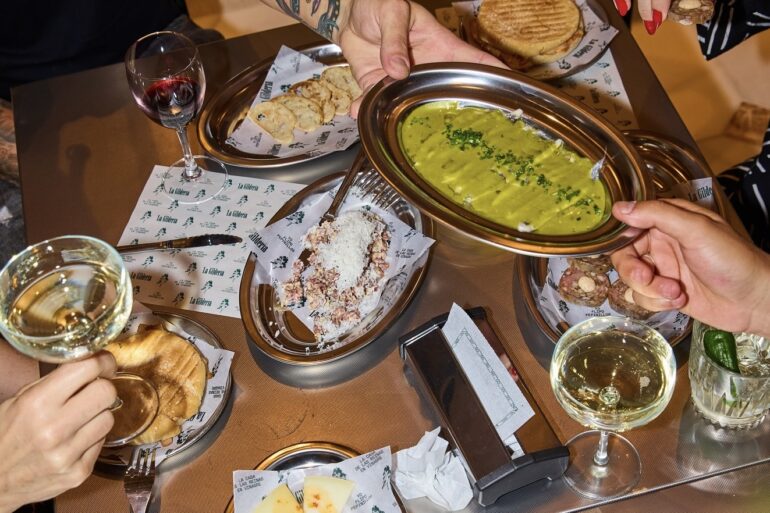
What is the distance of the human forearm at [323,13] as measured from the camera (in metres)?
2.22

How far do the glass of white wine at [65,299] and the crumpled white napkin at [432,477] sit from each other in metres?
0.55

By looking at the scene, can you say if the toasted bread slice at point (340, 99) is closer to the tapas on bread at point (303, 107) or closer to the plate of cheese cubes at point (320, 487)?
the tapas on bread at point (303, 107)

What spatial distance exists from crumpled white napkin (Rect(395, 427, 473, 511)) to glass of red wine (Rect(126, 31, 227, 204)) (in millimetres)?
925

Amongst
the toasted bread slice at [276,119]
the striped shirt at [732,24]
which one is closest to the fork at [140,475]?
the toasted bread slice at [276,119]

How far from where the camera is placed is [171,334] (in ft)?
5.81

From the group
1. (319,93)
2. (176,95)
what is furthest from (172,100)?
(319,93)

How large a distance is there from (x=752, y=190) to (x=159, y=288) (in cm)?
157

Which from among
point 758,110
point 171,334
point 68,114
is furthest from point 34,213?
point 758,110

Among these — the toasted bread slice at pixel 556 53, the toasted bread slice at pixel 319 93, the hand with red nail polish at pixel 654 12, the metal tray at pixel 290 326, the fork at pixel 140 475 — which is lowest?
the fork at pixel 140 475

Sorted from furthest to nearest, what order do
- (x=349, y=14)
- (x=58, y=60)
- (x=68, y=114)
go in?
(x=58, y=60) → (x=68, y=114) → (x=349, y=14)

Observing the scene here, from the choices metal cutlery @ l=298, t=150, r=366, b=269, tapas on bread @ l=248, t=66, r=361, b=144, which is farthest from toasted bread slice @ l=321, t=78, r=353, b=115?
metal cutlery @ l=298, t=150, r=366, b=269

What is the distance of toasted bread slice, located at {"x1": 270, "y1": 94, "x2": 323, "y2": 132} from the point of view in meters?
2.24

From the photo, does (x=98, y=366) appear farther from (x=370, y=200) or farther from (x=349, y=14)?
(x=349, y=14)

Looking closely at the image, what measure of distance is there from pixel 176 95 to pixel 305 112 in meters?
0.37
